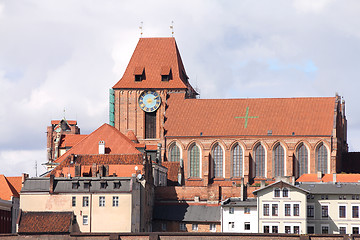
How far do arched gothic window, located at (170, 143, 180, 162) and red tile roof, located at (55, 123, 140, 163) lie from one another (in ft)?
35.4

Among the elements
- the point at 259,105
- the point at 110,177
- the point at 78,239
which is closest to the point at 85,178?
the point at 110,177

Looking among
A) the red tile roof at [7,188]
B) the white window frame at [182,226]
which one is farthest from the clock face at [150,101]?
the white window frame at [182,226]

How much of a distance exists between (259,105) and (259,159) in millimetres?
8582

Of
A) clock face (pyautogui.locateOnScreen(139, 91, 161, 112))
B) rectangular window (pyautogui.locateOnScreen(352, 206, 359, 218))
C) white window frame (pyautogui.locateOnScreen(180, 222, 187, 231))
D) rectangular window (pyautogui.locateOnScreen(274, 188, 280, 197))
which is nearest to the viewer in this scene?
rectangular window (pyautogui.locateOnScreen(352, 206, 359, 218))

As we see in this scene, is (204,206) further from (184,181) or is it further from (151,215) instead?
(184,181)

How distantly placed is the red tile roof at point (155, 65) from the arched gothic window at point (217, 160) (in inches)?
426

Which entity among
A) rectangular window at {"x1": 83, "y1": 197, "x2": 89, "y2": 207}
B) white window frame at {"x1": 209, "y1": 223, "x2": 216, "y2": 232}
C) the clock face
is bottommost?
white window frame at {"x1": 209, "y1": 223, "x2": 216, "y2": 232}

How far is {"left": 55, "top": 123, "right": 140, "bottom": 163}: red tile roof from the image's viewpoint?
129125mm

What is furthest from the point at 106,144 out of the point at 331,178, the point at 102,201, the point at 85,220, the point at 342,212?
the point at 342,212

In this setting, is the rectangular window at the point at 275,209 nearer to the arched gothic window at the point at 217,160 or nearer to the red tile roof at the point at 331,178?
the red tile roof at the point at 331,178

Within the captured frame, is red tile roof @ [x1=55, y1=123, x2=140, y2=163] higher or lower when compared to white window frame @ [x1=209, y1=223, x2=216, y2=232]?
higher

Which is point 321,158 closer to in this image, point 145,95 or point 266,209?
point 145,95

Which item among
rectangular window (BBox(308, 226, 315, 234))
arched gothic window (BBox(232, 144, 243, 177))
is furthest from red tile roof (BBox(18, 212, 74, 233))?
arched gothic window (BBox(232, 144, 243, 177))

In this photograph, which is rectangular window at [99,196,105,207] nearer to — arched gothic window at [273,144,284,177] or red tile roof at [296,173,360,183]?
red tile roof at [296,173,360,183]
